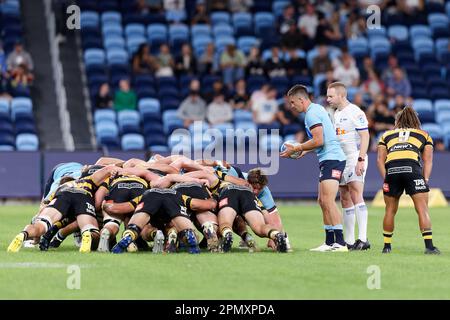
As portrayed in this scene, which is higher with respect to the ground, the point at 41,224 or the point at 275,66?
the point at 275,66

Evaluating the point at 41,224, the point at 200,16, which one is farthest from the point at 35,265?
the point at 200,16

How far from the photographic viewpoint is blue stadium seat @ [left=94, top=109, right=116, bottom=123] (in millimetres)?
28750

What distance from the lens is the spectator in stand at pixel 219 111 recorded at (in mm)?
28969

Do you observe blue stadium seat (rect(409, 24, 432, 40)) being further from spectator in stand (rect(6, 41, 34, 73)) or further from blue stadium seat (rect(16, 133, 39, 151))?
blue stadium seat (rect(16, 133, 39, 151))

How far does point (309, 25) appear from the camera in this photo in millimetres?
32562

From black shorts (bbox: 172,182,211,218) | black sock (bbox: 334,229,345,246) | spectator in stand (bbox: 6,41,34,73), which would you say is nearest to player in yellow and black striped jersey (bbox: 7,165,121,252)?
black shorts (bbox: 172,182,211,218)

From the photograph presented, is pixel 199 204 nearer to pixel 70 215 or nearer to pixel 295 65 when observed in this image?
pixel 70 215

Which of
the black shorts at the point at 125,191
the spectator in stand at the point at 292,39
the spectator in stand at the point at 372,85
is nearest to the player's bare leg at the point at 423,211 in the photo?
the black shorts at the point at 125,191

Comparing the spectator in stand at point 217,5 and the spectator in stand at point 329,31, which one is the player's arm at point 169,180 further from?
the spectator in stand at point 217,5

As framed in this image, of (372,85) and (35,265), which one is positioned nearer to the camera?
(35,265)

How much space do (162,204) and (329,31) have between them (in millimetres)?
19035

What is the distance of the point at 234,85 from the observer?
100 ft
